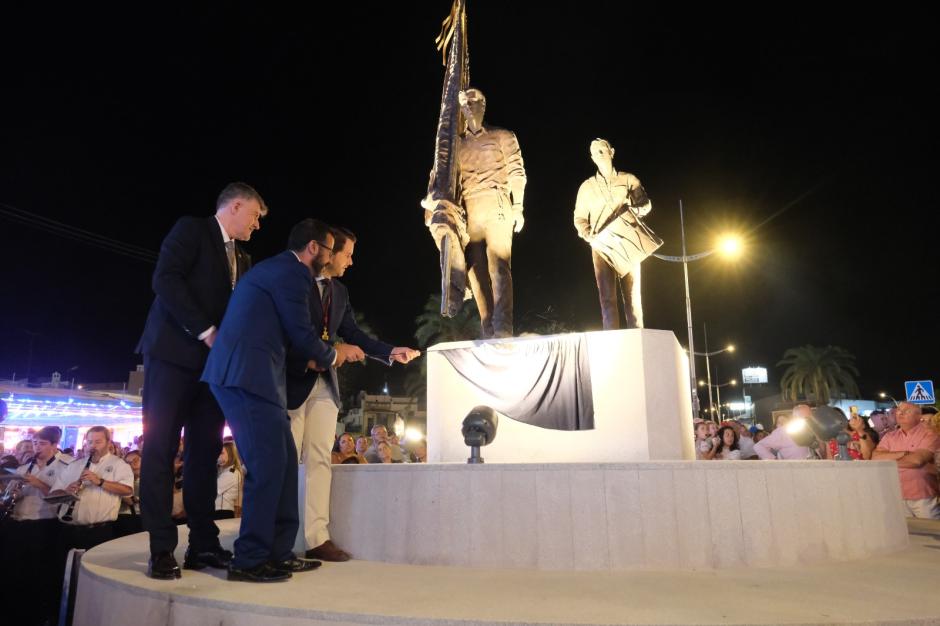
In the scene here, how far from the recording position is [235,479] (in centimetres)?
764

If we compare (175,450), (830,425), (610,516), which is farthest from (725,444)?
(175,450)

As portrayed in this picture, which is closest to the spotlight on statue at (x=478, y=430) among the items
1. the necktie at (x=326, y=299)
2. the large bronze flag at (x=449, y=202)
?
the necktie at (x=326, y=299)

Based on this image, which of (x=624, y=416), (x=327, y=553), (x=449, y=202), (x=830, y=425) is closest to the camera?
(x=327, y=553)

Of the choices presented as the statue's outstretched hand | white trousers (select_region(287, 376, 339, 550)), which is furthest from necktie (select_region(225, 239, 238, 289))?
the statue's outstretched hand

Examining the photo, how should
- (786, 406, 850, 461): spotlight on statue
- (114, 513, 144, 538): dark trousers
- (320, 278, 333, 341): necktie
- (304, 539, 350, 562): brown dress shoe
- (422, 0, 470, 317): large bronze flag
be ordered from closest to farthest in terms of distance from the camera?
1. (304, 539, 350, 562): brown dress shoe
2. (320, 278, 333, 341): necktie
3. (786, 406, 850, 461): spotlight on statue
4. (114, 513, 144, 538): dark trousers
5. (422, 0, 470, 317): large bronze flag

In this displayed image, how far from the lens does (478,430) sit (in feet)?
16.3

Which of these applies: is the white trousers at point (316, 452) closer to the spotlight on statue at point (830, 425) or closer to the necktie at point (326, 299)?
the necktie at point (326, 299)

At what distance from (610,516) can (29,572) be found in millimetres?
4852

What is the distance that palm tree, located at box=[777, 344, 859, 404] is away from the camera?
55594 mm

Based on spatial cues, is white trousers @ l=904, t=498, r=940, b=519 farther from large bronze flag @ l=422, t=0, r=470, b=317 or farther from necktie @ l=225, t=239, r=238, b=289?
necktie @ l=225, t=239, r=238, b=289

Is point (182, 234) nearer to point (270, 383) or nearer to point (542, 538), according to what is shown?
point (270, 383)

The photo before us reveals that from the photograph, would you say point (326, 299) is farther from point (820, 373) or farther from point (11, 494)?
point (820, 373)

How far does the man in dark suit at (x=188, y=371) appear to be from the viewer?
3.56 metres

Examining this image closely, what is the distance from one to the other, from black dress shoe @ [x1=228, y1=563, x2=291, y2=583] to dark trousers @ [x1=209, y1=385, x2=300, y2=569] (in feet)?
0.09
